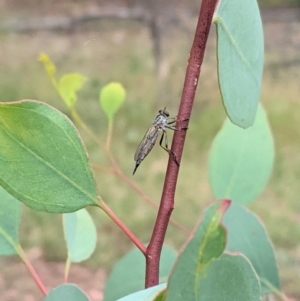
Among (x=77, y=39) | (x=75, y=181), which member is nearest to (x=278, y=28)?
(x=77, y=39)

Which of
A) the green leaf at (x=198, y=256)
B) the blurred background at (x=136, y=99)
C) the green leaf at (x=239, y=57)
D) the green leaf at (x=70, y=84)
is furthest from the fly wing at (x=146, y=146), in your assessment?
the blurred background at (x=136, y=99)

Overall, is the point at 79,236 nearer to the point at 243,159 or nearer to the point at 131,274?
the point at 131,274

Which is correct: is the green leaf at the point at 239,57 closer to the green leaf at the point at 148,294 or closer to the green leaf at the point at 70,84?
the green leaf at the point at 148,294

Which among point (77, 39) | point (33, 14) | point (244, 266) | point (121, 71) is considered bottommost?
point (244, 266)

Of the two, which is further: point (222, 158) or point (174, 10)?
point (174, 10)

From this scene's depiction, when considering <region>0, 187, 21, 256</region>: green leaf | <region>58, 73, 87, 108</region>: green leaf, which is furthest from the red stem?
<region>58, 73, 87, 108</region>: green leaf

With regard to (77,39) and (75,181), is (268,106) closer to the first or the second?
(77,39)
